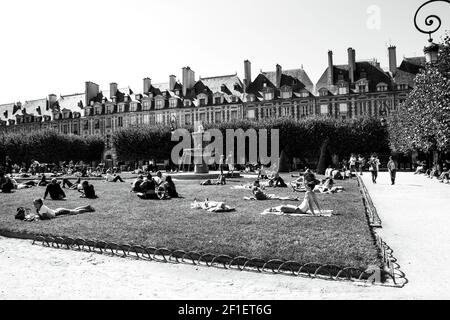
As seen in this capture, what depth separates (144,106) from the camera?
236ft

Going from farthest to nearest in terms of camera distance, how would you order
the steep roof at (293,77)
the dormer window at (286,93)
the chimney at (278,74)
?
1. the chimney at (278,74)
2. the steep roof at (293,77)
3. the dormer window at (286,93)

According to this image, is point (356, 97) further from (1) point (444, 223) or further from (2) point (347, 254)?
(2) point (347, 254)

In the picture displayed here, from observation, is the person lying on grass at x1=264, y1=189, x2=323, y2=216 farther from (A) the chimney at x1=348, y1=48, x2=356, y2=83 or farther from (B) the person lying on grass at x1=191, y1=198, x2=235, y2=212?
(A) the chimney at x1=348, y1=48, x2=356, y2=83

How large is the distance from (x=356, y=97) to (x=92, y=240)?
5506 cm

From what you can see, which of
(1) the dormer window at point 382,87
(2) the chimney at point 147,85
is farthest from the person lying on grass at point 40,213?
(2) the chimney at point 147,85

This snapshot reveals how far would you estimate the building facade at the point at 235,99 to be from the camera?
5931 cm

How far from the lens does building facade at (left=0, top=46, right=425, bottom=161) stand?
195 ft

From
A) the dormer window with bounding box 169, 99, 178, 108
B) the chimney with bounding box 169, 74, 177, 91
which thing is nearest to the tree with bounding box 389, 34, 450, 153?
the dormer window with bounding box 169, 99, 178, 108

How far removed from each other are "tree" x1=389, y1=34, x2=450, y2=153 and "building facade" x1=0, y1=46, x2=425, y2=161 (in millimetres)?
13077

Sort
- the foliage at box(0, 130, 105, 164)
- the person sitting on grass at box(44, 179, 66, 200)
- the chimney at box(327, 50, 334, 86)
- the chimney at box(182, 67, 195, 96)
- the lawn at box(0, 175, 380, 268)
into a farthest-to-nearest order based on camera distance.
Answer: the chimney at box(182, 67, 195, 96), the chimney at box(327, 50, 334, 86), the foliage at box(0, 130, 105, 164), the person sitting on grass at box(44, 179, 66, 200), the lawn at box(0, 175, 380, 268)

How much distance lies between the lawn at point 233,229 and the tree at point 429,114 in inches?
312

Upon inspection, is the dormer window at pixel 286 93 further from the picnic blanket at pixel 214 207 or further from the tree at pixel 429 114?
the picnic blanket at pixel 214 207

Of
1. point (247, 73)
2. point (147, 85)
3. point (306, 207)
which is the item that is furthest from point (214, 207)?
point (147, 85)

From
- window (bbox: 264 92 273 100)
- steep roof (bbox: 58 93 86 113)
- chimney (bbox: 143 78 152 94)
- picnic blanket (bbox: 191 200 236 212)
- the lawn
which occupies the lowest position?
the lawn
